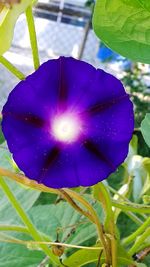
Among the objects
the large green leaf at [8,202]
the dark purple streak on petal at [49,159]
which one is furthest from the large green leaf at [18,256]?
the dark purple streak on petal at [49,159]

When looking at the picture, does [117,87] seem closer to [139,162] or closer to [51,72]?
[51,72]

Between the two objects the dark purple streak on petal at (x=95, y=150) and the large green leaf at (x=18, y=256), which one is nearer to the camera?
the dark purple streak on petal at (x=95, y=150)

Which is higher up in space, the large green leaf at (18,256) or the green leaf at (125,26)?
the green leaf at (125,26)

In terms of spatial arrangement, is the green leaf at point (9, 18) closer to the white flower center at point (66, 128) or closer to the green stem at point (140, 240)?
the white flower center at point (66, 128)

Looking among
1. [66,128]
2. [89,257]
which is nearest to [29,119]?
[66,128]

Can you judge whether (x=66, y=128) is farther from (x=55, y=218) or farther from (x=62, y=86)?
(x=55, y=218)

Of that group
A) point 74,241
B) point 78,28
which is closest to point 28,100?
point 74,241

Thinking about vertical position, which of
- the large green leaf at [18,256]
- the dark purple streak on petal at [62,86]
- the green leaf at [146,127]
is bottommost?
the large green leaf at [18,256]
